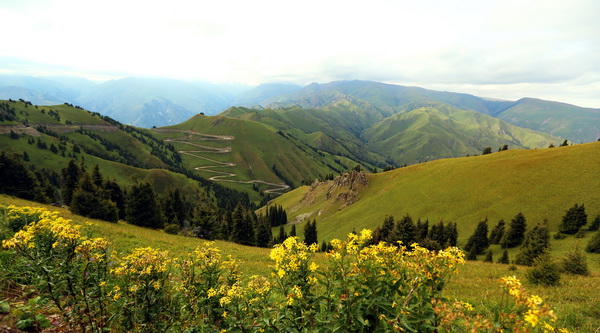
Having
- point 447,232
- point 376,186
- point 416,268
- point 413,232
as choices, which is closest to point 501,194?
point 447,232

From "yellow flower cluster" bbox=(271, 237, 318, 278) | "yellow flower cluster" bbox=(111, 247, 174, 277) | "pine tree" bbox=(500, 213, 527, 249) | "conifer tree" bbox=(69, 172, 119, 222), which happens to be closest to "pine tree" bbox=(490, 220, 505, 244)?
"pine tree" bbox=(500, 213, 527, 249)

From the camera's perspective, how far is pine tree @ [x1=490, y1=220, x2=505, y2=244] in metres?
49.4

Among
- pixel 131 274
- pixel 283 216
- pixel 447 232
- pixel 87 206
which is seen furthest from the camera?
pixel 283 216

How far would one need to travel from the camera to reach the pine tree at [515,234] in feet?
153

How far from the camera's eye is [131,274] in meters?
6.13

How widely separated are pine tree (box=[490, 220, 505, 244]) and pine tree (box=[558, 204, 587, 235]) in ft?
28.9

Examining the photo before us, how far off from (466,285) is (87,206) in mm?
46073

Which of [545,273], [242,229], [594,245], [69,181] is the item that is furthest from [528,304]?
[69,181]

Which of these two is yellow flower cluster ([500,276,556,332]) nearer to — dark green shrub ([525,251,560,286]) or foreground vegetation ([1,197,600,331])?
foreground vegetation ([1,197,600,331])

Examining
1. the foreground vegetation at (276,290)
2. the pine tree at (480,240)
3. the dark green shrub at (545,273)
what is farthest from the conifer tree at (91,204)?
the pine tree at (480,240)

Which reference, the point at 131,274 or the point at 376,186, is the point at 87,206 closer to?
the point at 131,274

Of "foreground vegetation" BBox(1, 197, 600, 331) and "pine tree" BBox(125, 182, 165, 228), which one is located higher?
"foreground vegetation" BBox(1, 197, 600, 331)

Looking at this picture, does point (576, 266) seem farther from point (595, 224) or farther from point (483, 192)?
point (483, 192)

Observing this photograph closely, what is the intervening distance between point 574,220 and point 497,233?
1193 cm
